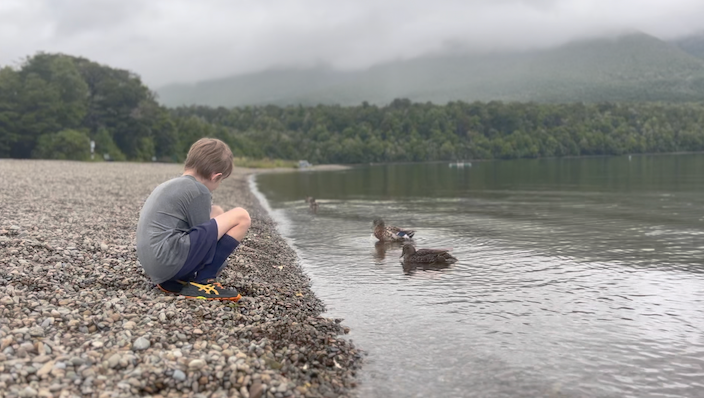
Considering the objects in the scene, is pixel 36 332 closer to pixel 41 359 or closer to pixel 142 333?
pixel 41 359

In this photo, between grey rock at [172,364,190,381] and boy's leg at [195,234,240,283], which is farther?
boy's leg at [195,234,240,283]

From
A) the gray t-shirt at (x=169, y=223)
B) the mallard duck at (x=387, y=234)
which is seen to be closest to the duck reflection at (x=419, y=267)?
the mallard duck at (x=387, y=234)

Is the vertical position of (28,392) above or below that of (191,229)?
below

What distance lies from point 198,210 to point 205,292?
1084 millimetres

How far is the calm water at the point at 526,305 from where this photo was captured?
6285 mm

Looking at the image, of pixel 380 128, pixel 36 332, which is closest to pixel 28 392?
pixel 36 332

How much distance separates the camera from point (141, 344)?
5672mm

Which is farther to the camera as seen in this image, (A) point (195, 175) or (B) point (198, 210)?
(A) point (195, 175)

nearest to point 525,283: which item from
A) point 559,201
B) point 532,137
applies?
point 559,201

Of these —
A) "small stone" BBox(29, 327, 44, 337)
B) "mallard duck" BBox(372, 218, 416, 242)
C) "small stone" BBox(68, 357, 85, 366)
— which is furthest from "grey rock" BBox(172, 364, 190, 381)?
"mallard duck" BBox(372, 218, 416, 242)

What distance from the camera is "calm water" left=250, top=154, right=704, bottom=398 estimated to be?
6285 millimetres

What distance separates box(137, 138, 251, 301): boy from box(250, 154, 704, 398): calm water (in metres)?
2.14

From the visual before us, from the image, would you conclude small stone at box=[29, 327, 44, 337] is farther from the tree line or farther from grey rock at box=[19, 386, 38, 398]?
the tree line

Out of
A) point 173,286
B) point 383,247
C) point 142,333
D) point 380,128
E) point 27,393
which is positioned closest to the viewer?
point 27,393
